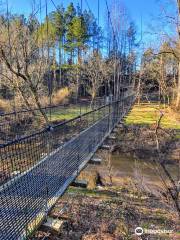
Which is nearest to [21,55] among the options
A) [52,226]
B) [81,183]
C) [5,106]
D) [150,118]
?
[5,106]

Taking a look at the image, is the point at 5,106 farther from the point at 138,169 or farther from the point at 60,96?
the point at 138,169

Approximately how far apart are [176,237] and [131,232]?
0.68m

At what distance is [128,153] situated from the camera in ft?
38.3

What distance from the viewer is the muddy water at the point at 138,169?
29.5 feet

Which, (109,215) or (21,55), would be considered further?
(21,55)

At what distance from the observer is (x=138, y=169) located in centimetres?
977

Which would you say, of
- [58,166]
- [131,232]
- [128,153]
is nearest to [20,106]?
[128,153]

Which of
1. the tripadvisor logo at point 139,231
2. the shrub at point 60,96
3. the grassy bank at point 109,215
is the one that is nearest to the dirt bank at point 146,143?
the shrub at point 60,96

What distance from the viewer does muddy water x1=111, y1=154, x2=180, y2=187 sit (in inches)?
354

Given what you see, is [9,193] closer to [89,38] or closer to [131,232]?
[131,232]

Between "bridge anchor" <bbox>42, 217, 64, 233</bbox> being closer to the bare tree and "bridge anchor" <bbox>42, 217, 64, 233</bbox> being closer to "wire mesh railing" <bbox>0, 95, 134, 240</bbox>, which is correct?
"wire mesh railing" <bbox>0, 95, 134, 240</bbox>

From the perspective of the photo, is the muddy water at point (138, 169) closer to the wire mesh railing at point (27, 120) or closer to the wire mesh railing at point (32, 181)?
the wire mesh railing at point (27, 120)

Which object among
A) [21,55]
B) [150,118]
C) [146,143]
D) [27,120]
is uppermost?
[21,55]

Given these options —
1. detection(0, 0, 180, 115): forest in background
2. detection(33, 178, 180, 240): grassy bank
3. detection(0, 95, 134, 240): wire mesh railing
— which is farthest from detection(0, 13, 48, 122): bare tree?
detection(0, 95, 134, 240): wire mesh railing
